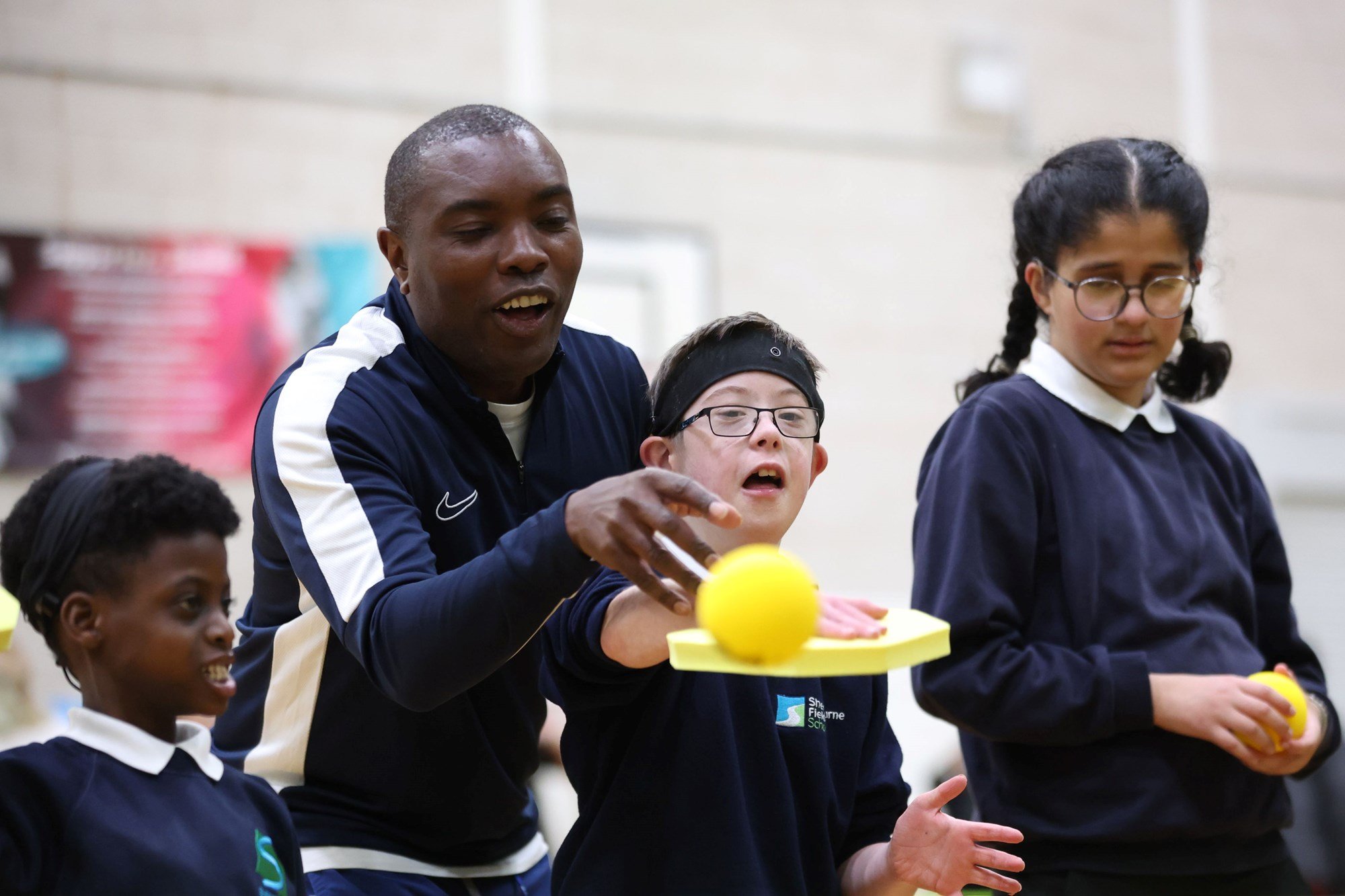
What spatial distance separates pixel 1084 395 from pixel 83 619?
172cm

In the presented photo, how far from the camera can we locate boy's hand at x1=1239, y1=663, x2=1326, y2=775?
2141 mm

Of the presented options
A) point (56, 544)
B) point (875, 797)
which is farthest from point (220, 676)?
point (875, 797)

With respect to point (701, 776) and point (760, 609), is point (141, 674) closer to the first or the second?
point (701, 776)

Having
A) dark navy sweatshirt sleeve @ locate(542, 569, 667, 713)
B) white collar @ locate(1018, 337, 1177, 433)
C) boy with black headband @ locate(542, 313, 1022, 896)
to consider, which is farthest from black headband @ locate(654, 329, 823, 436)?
white collar @ locate(1018, 337, 1177, 433)

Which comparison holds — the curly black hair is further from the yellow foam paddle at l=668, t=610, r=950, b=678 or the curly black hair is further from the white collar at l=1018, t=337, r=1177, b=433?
the white collar at l=1018, t=337, r=1177, b=433

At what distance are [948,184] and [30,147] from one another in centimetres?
452

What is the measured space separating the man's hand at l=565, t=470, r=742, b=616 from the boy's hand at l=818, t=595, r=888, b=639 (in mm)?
134

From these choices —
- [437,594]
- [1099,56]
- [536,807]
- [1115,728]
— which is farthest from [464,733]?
[1099,56]

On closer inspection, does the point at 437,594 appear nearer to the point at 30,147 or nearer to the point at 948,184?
the point at 30,147

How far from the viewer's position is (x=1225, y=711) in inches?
82.1

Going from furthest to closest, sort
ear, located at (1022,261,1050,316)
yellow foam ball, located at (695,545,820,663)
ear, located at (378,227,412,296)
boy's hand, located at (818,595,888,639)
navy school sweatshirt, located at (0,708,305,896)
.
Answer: ear, located at (1022,261,1050,316) < ear, located at (378,227,412,296) < navy school sweatshirt, located at (0,708,305,896) < boy's hand, located at (818,595,888,639) < yellow foam ball, located at (695,545,820,663)

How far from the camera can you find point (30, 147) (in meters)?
5.75

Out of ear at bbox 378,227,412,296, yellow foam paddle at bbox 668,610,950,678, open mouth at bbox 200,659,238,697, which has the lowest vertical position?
open mouth at bbox 200,659,238,697

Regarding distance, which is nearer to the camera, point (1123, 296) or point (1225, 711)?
point (1225, 711)
